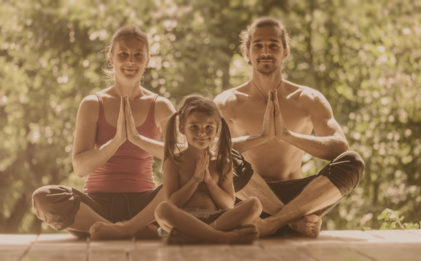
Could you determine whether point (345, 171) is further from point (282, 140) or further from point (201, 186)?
point (201, 186)

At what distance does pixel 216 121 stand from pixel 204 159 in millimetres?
204

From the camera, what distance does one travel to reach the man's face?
463 centimetres

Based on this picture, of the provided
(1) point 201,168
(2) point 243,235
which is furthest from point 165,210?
(2) point 243,235

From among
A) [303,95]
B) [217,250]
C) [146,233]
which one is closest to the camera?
[217,250]

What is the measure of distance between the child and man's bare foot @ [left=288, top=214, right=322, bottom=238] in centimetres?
49

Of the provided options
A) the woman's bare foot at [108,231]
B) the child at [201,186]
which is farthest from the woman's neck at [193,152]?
the woman's bare foot at [108,231]

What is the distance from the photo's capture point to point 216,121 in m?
3.94

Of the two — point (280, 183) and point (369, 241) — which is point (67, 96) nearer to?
point (280, 183)

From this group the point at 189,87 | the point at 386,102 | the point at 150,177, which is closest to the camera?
the point at 150,177

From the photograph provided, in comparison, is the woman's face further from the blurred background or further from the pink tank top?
the blurred background

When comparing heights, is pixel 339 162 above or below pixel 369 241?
above

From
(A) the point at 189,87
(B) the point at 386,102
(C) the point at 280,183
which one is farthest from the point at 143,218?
(B) the point at 386,102

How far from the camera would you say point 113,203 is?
4.34 meters

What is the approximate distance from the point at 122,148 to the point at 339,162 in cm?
121
